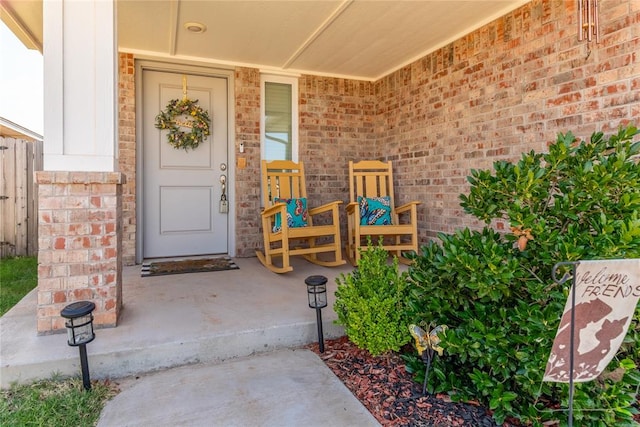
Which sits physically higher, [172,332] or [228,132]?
[228,132]

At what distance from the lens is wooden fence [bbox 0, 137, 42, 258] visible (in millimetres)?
4395

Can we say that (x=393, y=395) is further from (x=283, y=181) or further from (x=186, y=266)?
(x=283, y=181)

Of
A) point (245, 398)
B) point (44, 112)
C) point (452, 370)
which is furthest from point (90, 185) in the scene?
point (452, 370)

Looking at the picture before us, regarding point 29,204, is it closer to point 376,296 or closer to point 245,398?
point 245,398

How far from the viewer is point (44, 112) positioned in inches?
76.7

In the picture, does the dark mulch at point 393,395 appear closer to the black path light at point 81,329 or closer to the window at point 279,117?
the black path light at point 81,329

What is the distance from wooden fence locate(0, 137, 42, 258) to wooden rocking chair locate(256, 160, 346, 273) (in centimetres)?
297

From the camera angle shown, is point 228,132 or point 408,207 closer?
point 408,207

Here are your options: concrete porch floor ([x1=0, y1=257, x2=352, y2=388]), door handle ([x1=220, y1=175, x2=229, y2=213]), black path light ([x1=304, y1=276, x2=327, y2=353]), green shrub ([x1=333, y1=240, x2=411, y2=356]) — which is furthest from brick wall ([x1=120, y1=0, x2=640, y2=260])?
black path light ([x1=304, y1=276, x2=327, y2=353])

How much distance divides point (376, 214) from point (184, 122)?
7.73 feet

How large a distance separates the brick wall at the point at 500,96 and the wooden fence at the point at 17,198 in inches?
176

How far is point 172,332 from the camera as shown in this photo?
1.99 metres

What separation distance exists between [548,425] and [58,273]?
2421 millimetres

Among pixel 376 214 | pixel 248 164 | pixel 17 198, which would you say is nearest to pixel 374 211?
pixel 376 214
